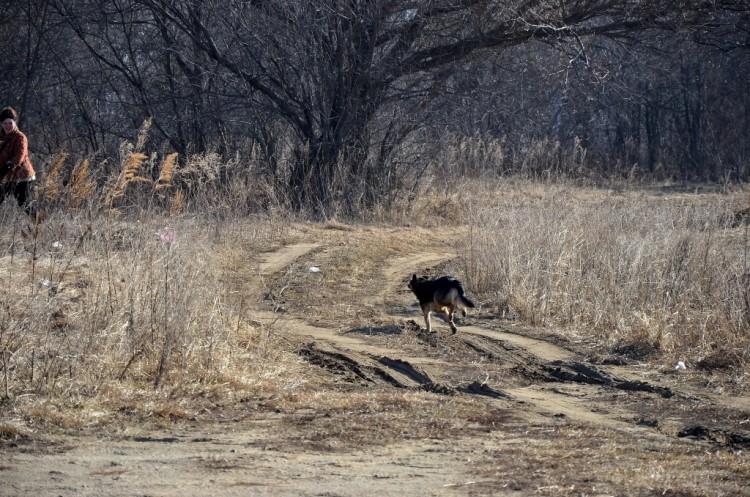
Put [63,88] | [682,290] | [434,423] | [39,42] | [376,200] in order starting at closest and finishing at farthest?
[434,423] < [682,290] < [376,200] < [39,42] < [63,88]

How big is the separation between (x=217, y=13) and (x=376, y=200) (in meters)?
4.98

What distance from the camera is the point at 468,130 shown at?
28156 millimetres

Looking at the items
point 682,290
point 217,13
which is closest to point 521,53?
point 217,13

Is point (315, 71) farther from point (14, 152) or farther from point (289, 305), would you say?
point (289, 305)

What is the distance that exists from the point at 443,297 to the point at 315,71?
11435 millimetres

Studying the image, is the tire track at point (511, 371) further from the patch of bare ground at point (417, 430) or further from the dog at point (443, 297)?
the dog at point (443, 297)

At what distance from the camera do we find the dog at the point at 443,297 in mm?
10320

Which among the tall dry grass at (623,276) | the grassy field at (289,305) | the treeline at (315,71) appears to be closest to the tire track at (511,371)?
the grassy field at (289,305)

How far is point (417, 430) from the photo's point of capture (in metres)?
6.57

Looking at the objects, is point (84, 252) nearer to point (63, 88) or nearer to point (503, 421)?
point (503, 421)

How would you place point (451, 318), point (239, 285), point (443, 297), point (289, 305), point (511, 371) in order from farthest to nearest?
point (239, 285) → point (289, 305) → point (451, 318) → point (443, 297) → point (511, 371)

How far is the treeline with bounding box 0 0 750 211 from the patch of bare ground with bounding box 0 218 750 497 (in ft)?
32.6

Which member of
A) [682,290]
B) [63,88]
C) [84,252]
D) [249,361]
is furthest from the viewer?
[63,88]

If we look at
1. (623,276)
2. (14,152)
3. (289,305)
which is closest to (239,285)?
(289,305)
